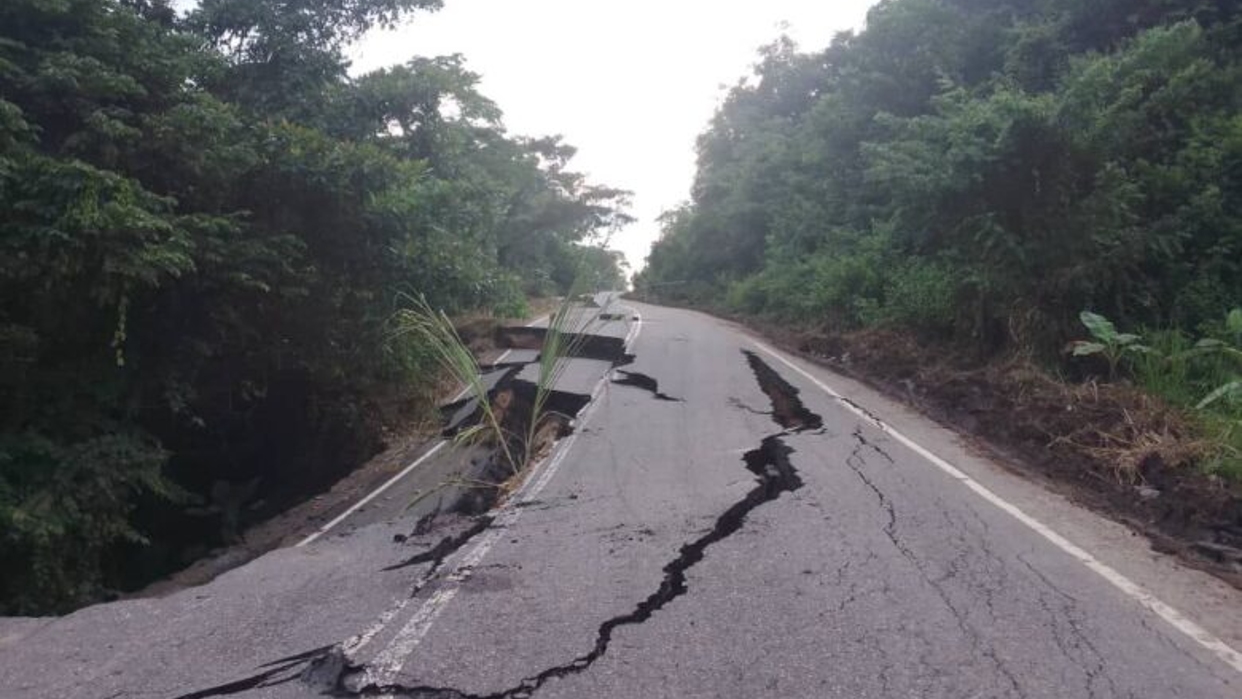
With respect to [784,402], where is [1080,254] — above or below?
above

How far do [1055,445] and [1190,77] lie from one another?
271 inches

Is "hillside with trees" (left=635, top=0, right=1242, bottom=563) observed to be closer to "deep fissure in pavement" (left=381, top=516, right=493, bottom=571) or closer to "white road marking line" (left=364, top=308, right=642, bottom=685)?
"white road marking line" (left=364, top=308, right=642, bottom=685)

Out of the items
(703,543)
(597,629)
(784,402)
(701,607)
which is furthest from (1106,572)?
(784,402)

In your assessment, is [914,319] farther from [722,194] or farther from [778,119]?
[722,194]

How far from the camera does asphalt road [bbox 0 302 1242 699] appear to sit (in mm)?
4293

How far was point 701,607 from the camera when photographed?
17.0ft

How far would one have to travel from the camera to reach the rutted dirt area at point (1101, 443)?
22.8 ft

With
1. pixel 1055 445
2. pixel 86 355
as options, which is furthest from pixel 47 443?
pixel 1055 445

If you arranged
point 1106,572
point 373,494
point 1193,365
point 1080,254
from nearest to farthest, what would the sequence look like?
point 1106,572
point 1193,365
point 373,494
point 1080,254

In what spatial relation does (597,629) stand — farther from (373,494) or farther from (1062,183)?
(1062,183)

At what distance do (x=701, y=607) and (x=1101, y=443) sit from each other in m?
5.75

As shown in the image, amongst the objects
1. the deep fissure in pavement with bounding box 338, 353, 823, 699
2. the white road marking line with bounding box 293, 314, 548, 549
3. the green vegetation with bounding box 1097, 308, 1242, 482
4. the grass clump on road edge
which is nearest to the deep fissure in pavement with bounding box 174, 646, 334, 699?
the deep fissure in pavement with bounding box 338, 353, 823, 699

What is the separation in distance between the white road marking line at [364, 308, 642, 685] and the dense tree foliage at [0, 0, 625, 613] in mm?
2160

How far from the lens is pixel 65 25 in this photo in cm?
979
